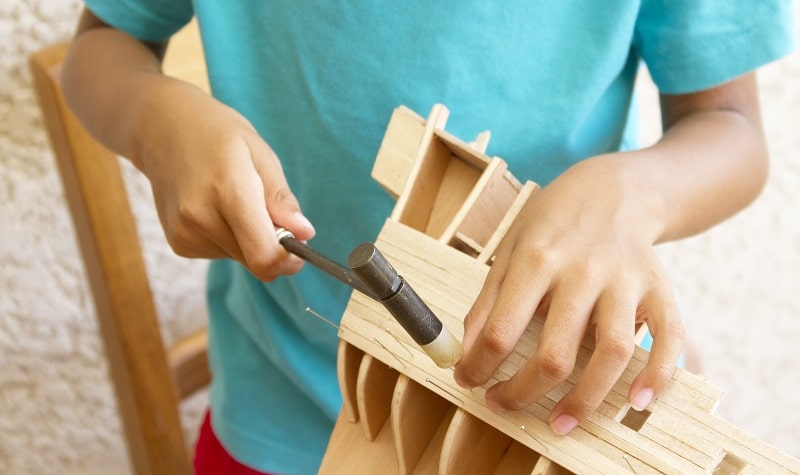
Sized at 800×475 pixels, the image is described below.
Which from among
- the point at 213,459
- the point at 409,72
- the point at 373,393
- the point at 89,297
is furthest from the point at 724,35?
the point at 89,297

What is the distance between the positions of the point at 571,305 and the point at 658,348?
38 millimetres

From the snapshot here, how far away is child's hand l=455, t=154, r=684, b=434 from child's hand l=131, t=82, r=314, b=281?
0.10 meters

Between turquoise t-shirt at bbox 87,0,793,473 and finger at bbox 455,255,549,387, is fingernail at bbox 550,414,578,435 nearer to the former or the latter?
finger at bbox 455,255,549,387

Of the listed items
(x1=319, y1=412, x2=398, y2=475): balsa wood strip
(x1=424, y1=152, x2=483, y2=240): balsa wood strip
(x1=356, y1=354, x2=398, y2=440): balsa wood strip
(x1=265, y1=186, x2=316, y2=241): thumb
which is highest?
(x1=424, y1=152, x2=483, y2=240): balsa wood strip

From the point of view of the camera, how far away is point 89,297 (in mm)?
920

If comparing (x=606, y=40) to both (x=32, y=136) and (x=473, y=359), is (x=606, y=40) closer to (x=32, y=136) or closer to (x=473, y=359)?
(x=473, y=359)

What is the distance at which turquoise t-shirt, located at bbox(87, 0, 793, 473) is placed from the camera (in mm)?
463

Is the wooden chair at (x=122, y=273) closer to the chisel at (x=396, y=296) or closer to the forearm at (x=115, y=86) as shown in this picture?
Result: the forearm at (x=115, y=86)

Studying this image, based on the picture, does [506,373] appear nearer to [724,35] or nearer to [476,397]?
[476,397]

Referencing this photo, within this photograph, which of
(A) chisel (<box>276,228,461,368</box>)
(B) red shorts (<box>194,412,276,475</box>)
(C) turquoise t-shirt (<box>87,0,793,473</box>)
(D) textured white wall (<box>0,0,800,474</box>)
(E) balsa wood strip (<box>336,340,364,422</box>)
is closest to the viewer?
(A) chisel (<box>276,228,461,368</box>)

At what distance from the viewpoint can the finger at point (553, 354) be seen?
0.31 meters

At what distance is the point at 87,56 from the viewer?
1.72ft

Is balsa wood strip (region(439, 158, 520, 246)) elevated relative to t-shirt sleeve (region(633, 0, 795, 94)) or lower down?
lower down

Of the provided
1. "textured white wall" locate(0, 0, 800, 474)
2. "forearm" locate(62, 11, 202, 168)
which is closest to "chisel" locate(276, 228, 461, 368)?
"forearm" locate(62, 11, 202, 168)
